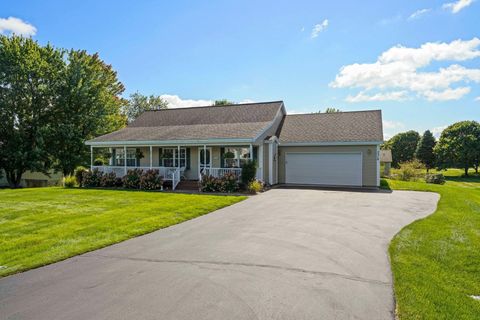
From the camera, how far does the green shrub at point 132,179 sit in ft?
55.1

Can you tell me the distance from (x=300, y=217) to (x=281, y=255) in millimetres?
3512

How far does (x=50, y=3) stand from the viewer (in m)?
12.1

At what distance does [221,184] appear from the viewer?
1515 centimetres

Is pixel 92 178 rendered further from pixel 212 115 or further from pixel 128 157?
pixel 212 115

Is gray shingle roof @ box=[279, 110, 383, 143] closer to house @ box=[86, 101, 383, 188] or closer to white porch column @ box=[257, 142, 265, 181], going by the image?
house @ box=[86, 101, 383, 188]

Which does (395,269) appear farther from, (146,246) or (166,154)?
(166,154)

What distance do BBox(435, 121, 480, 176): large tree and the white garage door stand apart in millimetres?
31663

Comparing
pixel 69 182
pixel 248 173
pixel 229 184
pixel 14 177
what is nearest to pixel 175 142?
pixel 229 184

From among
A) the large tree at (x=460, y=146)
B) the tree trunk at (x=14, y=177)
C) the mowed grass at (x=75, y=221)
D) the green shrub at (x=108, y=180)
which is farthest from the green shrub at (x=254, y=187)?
the large tree at (x=460, y=146)

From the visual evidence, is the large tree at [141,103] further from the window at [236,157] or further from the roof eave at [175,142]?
the window at [236,157]

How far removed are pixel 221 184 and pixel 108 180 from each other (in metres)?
7.30

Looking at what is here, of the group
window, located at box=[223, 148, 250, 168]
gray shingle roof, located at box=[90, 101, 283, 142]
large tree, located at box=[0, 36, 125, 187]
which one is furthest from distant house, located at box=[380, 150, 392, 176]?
large tree, located at box=[0, 36, 125, 187]

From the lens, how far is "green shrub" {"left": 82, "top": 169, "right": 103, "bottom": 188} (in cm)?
1805

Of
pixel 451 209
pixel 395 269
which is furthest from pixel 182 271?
pixel 451 209
